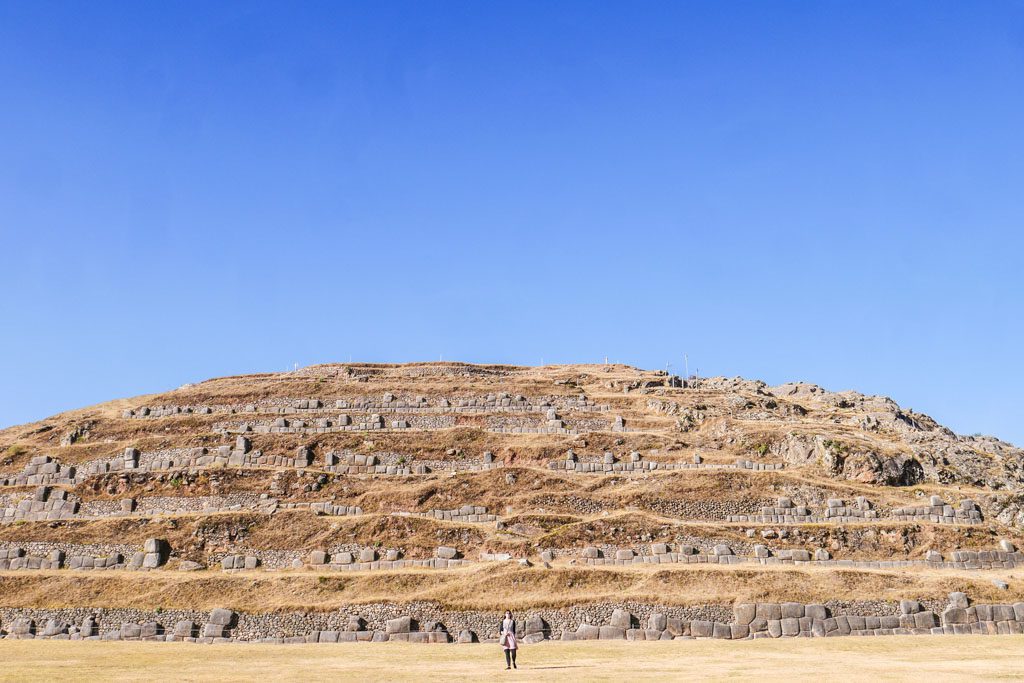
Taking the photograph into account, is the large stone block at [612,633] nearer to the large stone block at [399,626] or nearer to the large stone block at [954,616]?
the large stone block at [399,626]

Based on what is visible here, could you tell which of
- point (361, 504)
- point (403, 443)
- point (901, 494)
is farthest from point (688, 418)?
point (361, 504)

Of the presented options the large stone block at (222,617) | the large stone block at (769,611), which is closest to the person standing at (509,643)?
the large stone block at (769,611)

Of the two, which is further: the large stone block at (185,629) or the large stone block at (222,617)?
the large stone block at (222,617)

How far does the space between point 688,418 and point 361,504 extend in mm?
26183

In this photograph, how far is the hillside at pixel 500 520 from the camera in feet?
128

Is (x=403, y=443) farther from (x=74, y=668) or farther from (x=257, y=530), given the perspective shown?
(x=74, y=668)

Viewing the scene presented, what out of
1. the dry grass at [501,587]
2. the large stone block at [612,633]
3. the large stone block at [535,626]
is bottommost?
the large stone block at [612,633]

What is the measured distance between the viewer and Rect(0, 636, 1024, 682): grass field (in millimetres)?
24141

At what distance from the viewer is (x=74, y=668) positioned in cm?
2684

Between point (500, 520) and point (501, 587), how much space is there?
7407 mm

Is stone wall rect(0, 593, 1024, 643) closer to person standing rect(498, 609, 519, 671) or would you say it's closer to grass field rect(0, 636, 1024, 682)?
grass field rect(0, 636, 1024, 682)

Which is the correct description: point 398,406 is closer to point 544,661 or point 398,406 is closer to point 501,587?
point 501,587

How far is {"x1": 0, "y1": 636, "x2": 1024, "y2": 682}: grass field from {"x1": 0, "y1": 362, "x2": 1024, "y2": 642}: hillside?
4013 millimetres

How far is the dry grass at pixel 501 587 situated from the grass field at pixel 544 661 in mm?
4678
